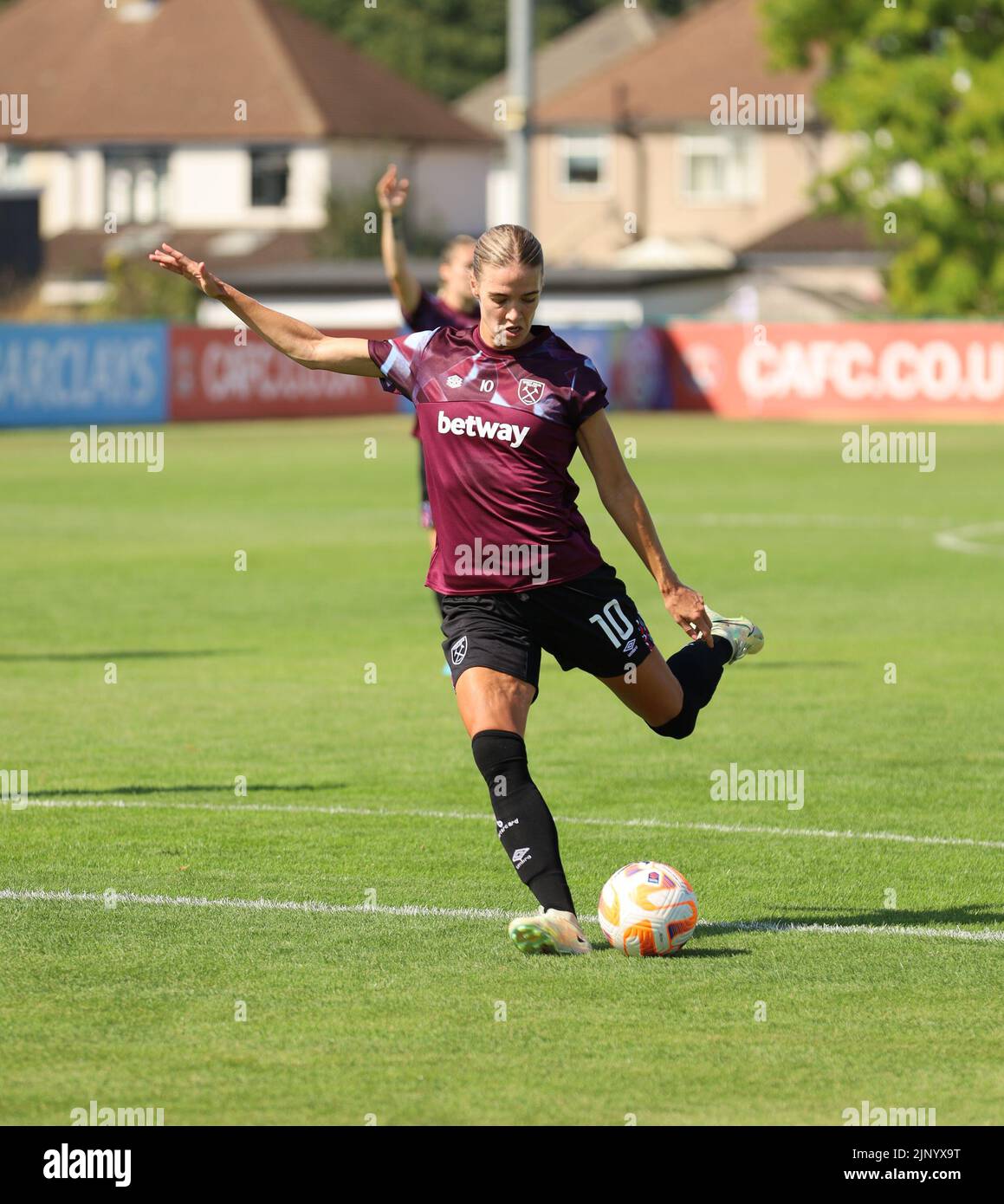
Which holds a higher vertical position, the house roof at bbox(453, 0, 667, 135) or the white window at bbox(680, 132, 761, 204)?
the house roof at bbox(453, 0, 667, 135)

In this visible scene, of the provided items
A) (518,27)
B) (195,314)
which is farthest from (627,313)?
(518,27)

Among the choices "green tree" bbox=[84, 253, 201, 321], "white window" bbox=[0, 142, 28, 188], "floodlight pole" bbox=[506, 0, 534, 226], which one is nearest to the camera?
"floodlight pole" bbox=[506, 0, 534, 226]

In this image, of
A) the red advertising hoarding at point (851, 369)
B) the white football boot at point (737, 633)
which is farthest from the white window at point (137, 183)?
the white football boot at point (737, 633)

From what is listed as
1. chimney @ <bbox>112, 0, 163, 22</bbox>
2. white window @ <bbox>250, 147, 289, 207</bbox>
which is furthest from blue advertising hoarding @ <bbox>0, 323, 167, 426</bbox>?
chimney @ <bbox>112, 0, 163, 22</bbox>

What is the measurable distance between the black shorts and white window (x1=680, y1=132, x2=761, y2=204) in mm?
73874

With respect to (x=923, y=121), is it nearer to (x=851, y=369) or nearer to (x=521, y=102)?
(x=851, y=369)

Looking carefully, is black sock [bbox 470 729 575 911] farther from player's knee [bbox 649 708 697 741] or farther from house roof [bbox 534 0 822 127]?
house roof [bbox 534 0 822 127]

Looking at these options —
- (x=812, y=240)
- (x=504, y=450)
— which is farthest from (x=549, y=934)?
(x=812, y=240)

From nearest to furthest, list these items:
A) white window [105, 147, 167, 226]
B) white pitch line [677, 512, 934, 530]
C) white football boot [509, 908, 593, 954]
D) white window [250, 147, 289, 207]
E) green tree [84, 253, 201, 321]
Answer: white football boot [509, 908, 593, 954], white pitch line [677, 512, 934, 530], green tree [84, 253, 201, 321], white window [250, 147, 289, 207], white window [105, 147, 167, 226]

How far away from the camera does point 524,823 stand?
23.2 feet

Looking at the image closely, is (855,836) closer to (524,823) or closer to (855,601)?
(524,823)

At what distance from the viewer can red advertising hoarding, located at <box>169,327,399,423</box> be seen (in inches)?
1623

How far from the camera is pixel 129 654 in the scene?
14.6 m
